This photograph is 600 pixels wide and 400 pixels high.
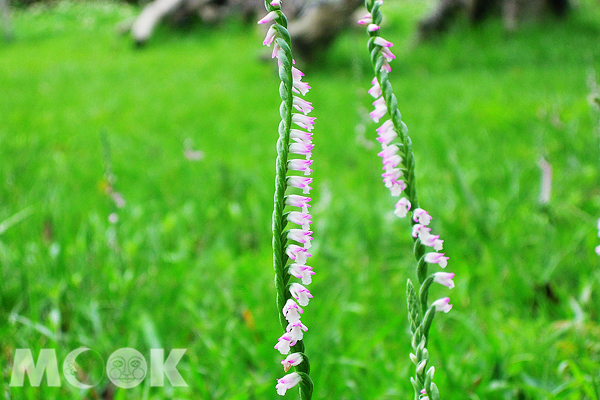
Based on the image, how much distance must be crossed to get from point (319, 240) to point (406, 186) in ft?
7.76

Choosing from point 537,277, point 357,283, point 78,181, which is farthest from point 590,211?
point 78,181

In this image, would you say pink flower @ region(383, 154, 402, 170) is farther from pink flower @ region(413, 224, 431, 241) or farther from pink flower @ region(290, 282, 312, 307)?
pink flower @ region(290, 282, 312, 307)

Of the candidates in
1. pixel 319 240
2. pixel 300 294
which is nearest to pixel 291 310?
pixel 300 294

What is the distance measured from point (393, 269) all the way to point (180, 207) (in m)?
1.79

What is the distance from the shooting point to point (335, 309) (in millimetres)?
2451

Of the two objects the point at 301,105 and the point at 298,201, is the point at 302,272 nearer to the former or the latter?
the point at 298,201

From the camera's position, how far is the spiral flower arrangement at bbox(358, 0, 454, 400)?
31.9 inches

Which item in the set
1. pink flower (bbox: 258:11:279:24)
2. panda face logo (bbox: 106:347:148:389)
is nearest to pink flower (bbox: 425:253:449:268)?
pink flower (bbox: 258:11:279:24)

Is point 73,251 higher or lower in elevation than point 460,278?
higher

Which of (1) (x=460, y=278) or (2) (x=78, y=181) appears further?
(2) (x=78, y=181)

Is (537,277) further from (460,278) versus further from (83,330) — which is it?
(83,330)

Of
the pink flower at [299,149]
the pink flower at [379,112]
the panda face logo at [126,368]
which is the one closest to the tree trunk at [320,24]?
the panda face logo at [126,368]

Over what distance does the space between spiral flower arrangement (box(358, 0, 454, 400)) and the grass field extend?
756 mm

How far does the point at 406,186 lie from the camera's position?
0.85 meters
